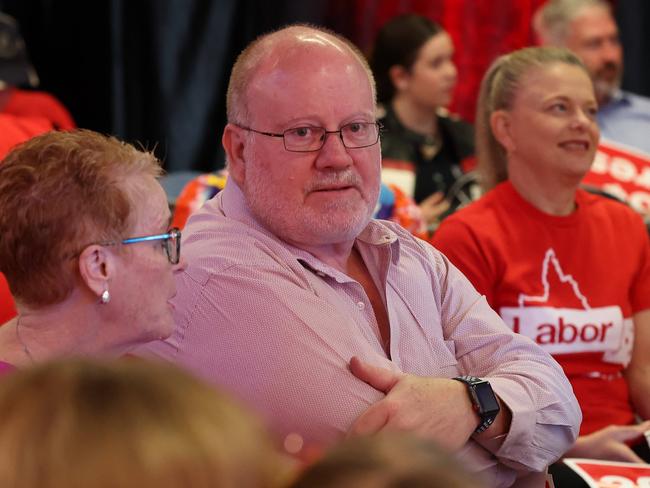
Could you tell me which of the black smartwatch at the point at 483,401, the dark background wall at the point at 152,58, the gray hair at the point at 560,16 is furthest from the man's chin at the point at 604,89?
the black smartwatch at the point at 483,401

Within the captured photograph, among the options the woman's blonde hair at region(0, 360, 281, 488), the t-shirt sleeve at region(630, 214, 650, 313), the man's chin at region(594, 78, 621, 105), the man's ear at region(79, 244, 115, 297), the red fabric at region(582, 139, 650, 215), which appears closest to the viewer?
the woman's blonde hair at region(0, 360, 281, 488)

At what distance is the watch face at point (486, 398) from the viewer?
1.69m

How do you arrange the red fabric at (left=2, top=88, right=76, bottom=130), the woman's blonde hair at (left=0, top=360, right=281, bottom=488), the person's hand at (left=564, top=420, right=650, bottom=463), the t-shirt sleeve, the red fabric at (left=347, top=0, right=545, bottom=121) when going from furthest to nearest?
the red fabric at (left=347, top=0, right=545, bottom=121) < the red fabric at (left=2, top=88, right=76, bottom=130) < the t-shirt sleeve < the person's hand at (left=564, top=420, right=650, bottom=463) < the woman's blonde hair at (left=0, top=360, right=281, bottom=488)

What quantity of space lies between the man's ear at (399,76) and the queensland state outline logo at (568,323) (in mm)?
2218

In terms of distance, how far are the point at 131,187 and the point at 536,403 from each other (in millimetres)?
A: 757

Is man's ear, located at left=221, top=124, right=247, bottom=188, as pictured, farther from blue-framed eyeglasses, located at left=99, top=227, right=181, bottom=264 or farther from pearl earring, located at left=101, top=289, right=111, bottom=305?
pearl earring, located at left=101, top=289, right=111, bottom=305

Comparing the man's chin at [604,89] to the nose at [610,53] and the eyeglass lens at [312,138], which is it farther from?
the eyeglass lens at [312,138]

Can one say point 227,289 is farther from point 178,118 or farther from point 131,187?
point 178,118

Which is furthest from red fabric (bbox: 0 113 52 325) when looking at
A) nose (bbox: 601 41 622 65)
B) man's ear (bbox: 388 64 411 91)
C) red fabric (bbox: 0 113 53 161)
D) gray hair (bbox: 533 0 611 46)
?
nose (bbox: 601 41 622 65)

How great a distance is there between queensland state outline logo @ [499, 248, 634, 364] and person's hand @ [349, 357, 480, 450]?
2.35ft

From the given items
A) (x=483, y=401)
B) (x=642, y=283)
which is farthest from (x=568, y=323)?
(x=483, y=401)

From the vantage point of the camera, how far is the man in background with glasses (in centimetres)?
167

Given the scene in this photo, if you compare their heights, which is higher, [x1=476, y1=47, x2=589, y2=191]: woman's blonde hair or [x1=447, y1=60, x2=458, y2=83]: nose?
[x1=476, y1=47, x2=589, y2=191]: woman's blonde hair

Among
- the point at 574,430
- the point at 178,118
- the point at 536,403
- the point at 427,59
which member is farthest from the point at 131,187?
the point at 427,59
